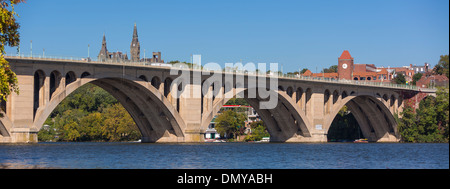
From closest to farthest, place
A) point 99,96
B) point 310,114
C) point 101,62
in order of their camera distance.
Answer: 1. point 101,62
2. point 310,114
3. point 99,96

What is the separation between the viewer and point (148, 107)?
104812mm

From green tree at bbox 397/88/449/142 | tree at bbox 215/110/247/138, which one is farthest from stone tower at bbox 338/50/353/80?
green tree at bbox 397/88/449/142

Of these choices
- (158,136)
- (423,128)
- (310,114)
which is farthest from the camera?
(423,128)

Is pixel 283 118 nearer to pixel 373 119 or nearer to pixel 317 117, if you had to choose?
pixel 317 117

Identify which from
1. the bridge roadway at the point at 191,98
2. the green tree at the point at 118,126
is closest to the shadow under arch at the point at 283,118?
the bridge roadway at the point at 191,98

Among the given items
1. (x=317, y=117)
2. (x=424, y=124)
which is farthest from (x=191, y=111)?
(x=424, y=124)

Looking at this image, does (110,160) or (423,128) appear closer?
(110,160)

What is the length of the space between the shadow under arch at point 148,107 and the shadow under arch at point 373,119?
157 ft

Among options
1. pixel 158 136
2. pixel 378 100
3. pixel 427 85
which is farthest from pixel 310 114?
pixel 427 85

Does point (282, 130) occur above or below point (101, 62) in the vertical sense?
below

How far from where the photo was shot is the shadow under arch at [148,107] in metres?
98.2
